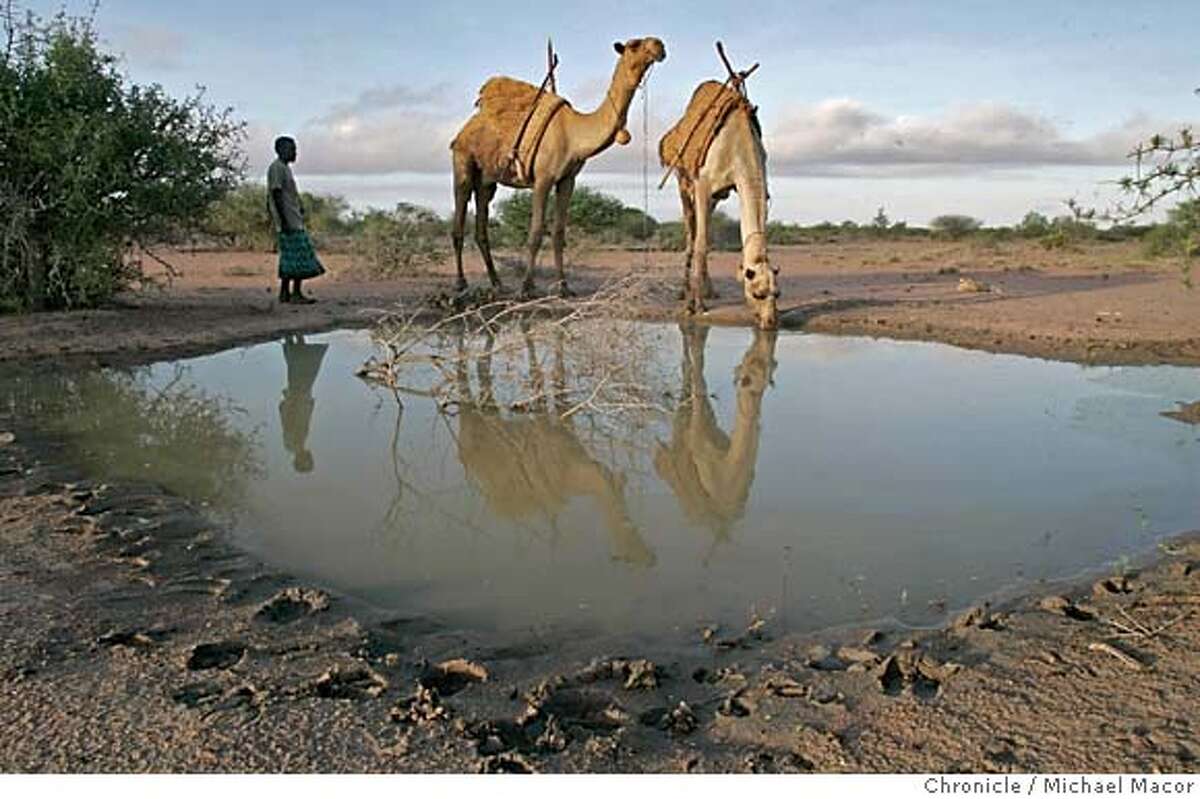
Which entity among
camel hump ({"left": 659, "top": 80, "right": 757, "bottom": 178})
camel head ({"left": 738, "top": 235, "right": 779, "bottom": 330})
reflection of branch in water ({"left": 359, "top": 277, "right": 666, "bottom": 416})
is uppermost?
camel hump ({"left": 659, "top": 80, "right": 757, "bottom": 178})

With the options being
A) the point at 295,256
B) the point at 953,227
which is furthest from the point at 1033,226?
the point at 295,256

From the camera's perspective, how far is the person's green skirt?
12.4 m

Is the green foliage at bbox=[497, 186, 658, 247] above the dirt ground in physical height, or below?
above

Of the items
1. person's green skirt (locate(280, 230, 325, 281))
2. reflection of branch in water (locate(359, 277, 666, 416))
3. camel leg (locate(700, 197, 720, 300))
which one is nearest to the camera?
reflection of branch in water (locate(359, 277, 666, 416))

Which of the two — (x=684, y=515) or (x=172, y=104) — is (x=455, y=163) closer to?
(x=172, y=104)

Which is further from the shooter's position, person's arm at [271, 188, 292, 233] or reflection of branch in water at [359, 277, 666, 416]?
person's arm at [271, 188, 292, 233]

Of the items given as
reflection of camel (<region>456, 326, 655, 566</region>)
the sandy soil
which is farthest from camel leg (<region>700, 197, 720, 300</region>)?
reflection of camel (<region>456, 326, 655, 566</region>)

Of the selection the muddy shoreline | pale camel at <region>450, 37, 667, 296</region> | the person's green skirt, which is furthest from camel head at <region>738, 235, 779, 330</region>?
the muddy shoreline

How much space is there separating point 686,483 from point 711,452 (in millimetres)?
652

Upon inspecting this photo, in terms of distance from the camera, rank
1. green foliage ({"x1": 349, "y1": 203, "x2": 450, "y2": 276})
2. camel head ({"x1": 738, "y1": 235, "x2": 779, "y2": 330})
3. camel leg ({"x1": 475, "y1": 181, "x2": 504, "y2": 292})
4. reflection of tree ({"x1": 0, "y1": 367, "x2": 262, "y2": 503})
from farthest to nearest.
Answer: green foliage ({"x1": 349, "y1": 203, "x2": 450, "y2": 276}) < camel leg ({"x1": 475, "y1": 181, "x2": 504, "y2": 292}) < camel head ({"x1": 738, "y1": 235, "x2": 779, "y2": 330}) < reflection of tree ({"x1": 0, "y1": 367, "x2": 262, "y2": 503})

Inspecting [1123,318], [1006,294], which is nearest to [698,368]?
[1123,318]

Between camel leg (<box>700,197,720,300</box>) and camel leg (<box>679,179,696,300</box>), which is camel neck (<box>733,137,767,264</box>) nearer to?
camel leg (<box>700,197,720,300</box>)

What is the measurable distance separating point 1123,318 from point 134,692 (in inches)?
409

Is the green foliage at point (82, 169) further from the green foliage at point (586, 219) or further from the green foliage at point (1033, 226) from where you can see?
the green foliage at point (1033, 226)
